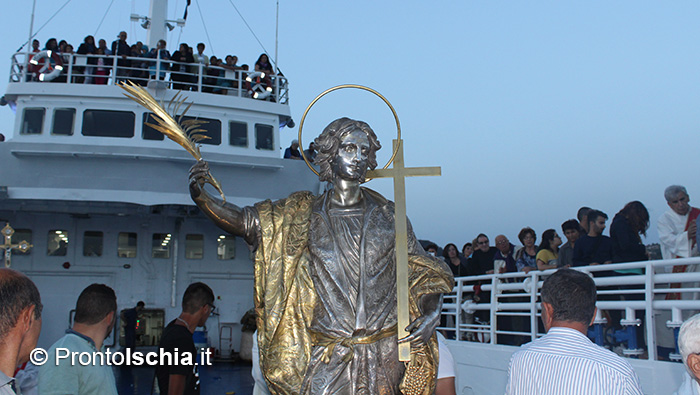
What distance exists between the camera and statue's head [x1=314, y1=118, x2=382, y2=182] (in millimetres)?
3375

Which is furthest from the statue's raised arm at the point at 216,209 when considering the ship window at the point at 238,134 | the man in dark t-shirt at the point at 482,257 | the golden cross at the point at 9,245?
the ship window at the point at 238,134

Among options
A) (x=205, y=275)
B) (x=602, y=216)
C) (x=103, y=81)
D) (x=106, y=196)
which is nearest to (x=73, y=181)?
(x=106, y=196)

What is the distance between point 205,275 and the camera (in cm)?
1795

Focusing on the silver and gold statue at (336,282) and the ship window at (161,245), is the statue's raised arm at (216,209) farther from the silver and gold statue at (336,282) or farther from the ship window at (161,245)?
the ship window at (161,245)

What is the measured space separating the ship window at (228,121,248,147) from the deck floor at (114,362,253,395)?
555 cm

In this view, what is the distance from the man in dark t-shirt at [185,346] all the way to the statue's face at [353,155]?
2.04 meters

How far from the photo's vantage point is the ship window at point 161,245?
17.8 meters

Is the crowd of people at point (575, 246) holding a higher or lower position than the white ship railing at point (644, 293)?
higher

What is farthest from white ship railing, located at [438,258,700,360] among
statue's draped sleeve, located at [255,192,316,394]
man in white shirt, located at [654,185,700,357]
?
statue's draped sleeve, located at [255,192,316,394]

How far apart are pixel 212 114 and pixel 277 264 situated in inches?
521

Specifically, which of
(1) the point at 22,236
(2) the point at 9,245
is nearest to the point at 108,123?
(1) the point at 22,236

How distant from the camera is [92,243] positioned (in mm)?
17391

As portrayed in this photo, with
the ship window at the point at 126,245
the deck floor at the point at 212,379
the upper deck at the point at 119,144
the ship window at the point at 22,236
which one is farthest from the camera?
the ship window at the point at 126,245

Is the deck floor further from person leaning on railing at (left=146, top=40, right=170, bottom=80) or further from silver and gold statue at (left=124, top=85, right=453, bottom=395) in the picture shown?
silver and gold statue at (left=124, top=85, right=453, bottom=395)
